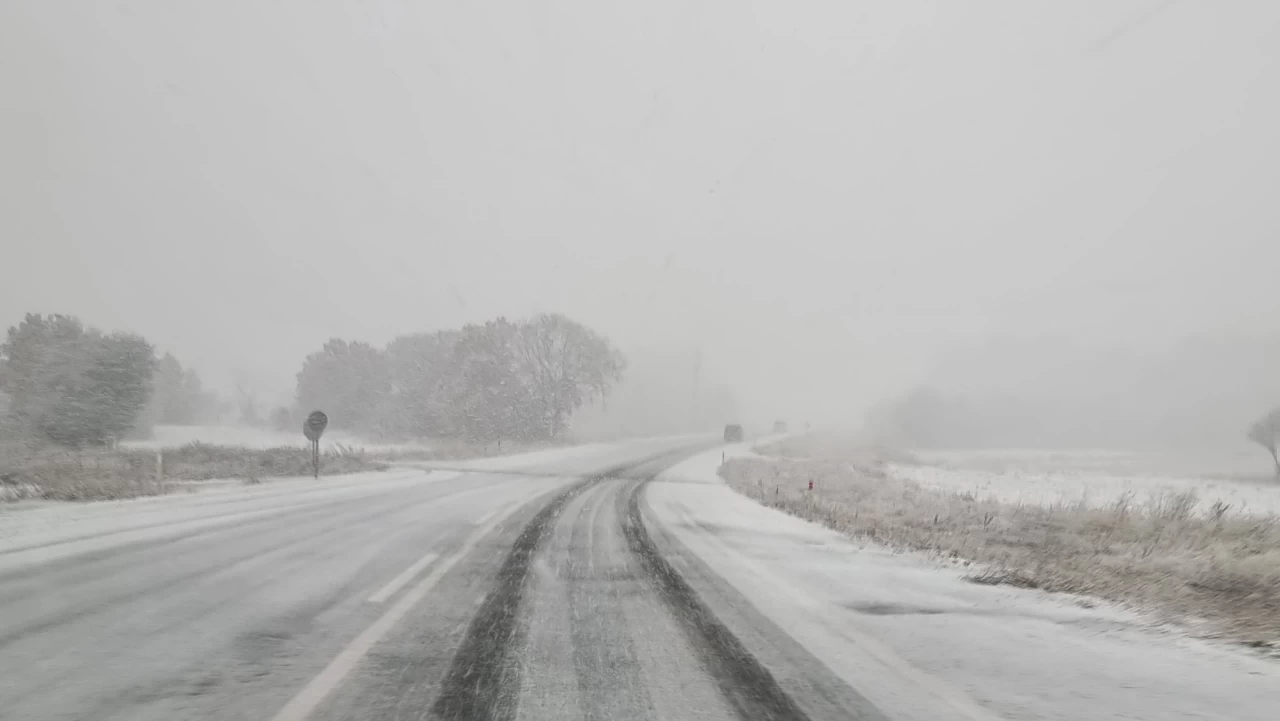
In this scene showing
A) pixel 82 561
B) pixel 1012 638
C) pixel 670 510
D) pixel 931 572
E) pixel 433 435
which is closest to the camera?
pixel 1012 638

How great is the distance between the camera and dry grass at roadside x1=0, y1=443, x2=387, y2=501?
39.9ft

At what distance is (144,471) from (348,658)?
19076 millimetres

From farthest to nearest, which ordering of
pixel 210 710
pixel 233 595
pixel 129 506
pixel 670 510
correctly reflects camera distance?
pixel 670 510, pixel 129 506, pixel 233 595, pixel 210 710

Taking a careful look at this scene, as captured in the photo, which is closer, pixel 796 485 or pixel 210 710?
pixel 210 710

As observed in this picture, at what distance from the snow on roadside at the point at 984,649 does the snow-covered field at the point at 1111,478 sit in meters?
11.3

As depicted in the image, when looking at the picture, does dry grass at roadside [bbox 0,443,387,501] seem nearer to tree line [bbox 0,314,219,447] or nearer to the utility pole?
tree line [bbox 0,314,219,447]

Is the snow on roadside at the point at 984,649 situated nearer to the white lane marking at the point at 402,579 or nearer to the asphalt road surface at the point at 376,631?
the asphalt road surface at the point at 376,631

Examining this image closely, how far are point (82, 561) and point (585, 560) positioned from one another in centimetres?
509

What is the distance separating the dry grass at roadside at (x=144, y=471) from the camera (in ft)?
39.9

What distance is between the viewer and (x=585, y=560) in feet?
23.4

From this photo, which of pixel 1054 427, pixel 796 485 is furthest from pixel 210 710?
pixel 1054 427

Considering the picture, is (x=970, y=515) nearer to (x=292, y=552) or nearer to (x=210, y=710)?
(x=292, y=552)

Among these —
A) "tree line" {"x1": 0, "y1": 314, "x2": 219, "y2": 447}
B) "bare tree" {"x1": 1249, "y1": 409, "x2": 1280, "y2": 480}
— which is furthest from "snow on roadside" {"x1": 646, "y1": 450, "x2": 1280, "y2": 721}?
"bare tree" {"x1": 1249, "y1": 409, "x2": 1280, "y2": 480}

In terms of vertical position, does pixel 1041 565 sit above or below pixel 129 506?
below
